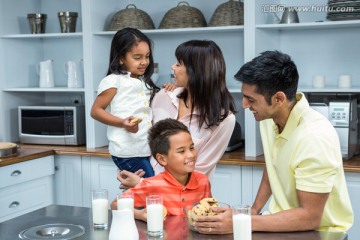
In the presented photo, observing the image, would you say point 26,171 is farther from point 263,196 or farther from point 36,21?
point 263,196

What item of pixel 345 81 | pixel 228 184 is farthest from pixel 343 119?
pixel 228 184

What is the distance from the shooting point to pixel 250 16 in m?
3.40

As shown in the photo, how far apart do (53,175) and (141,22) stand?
4.11 ft

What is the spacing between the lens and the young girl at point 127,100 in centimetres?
281

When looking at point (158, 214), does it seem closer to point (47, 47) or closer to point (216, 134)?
point (216, 134)

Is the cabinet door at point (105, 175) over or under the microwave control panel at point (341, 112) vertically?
under

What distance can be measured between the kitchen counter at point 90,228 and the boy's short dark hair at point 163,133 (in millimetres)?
320

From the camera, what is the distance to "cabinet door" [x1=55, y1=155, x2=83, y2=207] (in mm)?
3967

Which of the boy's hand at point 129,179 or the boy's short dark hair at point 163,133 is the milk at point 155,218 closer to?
the boy's short dark hair at point 163,133

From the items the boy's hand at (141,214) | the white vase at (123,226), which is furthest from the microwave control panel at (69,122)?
the white vase at (123,226)

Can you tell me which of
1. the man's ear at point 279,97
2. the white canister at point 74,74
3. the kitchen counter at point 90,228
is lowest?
the kitchen counter at point 90,228

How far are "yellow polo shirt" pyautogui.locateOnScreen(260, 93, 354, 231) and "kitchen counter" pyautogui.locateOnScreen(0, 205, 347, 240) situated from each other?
16 cm

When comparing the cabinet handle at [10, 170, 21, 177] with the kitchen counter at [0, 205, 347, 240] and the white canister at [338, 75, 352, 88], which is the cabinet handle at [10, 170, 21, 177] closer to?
the kitchen counter at [0, 205, 347, 240]

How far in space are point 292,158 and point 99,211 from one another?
27.4 inches
